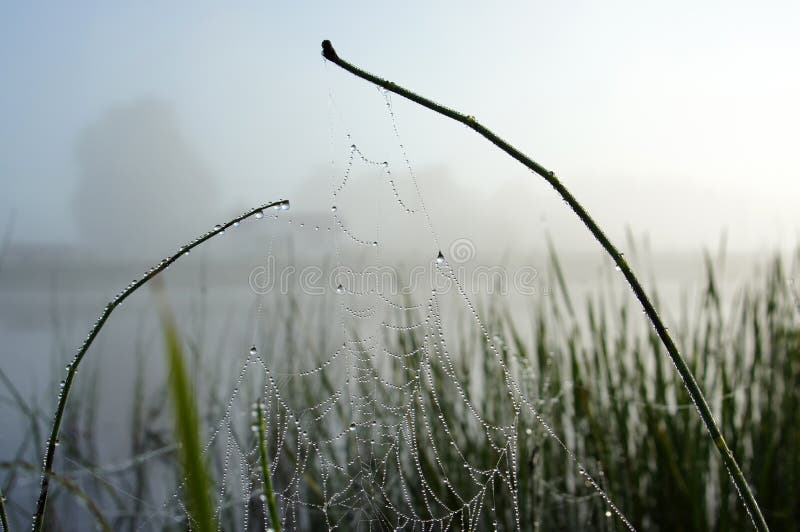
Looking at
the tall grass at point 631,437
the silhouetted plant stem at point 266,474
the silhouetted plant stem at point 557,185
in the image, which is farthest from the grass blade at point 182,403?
the tall grass at point 631,437

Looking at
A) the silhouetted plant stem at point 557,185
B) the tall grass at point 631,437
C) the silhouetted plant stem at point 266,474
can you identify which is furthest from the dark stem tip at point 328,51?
the tall grass at point 631,437

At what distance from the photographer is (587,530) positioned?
9.04 ft

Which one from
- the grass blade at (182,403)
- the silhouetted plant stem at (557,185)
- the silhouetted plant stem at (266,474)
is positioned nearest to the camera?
the grass blade at (182,403)

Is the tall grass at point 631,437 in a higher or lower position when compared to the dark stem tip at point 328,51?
lower

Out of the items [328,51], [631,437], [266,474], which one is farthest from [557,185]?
[631,437]

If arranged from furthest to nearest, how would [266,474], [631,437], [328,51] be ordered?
[631,437] → [328,51] → [266,474]

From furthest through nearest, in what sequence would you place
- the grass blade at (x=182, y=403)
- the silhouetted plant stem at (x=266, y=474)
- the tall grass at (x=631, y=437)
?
the tall grass at (x=631, y=437) < the silhouetted plant stem at (x=266, y=474) < the grass blade at (x=182, y=403)

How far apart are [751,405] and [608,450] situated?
737 millimetres

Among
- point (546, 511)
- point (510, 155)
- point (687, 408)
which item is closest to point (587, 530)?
point (546, 511)

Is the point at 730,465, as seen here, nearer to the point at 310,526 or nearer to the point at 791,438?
the point at 791,438

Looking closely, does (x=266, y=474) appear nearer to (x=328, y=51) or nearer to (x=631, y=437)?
(x=328, y=51)

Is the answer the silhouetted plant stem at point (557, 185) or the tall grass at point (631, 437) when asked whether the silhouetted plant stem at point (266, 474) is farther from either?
the tall grass at point (631, 437)

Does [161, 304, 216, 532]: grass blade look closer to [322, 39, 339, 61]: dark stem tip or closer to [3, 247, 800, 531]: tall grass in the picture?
[322, 39, 339, 61]: dark stem tip

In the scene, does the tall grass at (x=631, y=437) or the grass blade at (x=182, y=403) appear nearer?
the grass blade at (x=182, y=403)
